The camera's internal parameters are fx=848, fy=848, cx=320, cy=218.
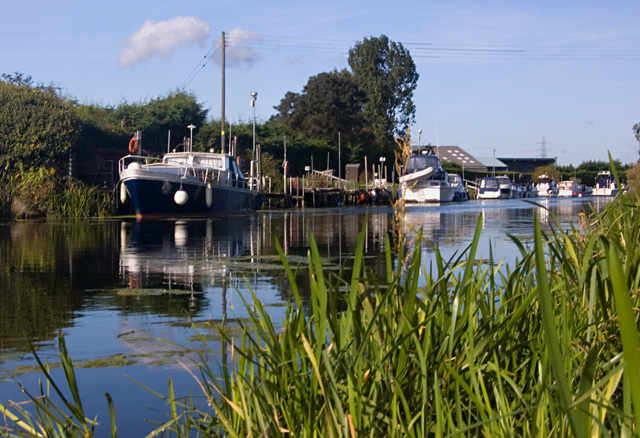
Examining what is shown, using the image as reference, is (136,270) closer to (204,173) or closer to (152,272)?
Answer: (152,272)

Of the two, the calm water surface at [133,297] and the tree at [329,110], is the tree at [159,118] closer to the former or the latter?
the tree at [329,110]

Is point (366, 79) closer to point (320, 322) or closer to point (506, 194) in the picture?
point (506, 194)

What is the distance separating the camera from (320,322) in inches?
110

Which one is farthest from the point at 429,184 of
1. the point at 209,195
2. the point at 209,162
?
the point at 209,195

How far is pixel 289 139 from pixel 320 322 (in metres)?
58.8

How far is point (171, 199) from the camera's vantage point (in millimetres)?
30547

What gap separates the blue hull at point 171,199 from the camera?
2969 centimetres

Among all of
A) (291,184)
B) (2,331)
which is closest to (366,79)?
(291,184)

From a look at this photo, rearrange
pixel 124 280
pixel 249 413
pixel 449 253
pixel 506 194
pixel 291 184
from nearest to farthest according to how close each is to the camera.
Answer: pixel 249 413 < pixel 124 280 < pixel 449 253 < pixel 291 184 < pixel 506 194

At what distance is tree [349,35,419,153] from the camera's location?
8038 cm

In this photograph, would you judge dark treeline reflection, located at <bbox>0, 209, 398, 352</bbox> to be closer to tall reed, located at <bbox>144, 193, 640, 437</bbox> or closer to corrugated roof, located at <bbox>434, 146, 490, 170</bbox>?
tall reed, located at <bbox>144, 193, 640, 437</bbox>

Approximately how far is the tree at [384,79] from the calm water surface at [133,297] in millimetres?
62016

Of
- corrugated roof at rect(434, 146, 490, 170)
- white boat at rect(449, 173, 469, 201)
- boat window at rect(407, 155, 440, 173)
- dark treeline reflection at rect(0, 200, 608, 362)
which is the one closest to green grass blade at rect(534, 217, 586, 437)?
dark treeline reflection at rect(0, 200, 608, 362)

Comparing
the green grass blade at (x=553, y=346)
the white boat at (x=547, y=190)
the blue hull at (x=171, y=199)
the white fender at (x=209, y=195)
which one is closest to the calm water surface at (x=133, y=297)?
the green grass blade at (x=553, y=346)
